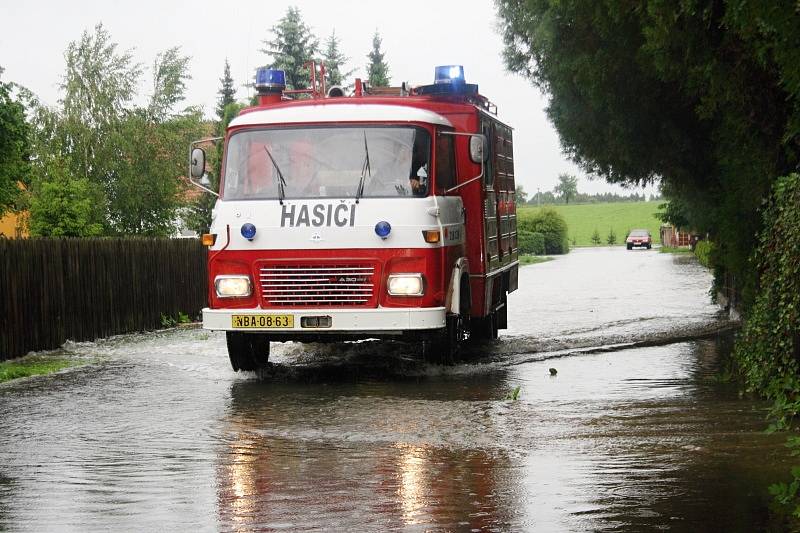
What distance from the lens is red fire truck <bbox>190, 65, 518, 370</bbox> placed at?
1274cm

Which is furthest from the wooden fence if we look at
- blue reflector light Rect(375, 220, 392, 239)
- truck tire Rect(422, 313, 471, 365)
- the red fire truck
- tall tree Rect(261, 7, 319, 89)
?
tall tree Rect(261, 7, 319, 89)

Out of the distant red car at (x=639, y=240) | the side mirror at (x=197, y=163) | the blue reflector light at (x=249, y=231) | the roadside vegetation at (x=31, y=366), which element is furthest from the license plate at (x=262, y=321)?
the distant red car at (x=639, y=240)

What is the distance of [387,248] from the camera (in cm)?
1273

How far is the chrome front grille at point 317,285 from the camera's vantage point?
12758 mm

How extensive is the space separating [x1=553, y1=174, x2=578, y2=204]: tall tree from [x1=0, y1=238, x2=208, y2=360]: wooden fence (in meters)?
166

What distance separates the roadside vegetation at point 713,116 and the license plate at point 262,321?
456cm

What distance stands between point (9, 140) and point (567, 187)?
5912 inches

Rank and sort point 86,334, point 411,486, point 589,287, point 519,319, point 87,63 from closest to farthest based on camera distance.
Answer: point 411,486 → point 86,334 → point 519,319 → point 589,287 → point 87,63

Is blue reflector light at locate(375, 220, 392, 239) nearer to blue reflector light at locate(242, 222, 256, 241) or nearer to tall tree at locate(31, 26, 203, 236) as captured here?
blue reflector light at locate(242, 222, 256, 241)

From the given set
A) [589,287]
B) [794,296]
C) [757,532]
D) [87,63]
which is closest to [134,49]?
[87,63]

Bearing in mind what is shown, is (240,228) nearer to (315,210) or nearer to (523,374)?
(315,210)

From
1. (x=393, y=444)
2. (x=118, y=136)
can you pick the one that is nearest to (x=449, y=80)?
(x=393, y=444)

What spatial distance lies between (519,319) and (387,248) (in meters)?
10.4

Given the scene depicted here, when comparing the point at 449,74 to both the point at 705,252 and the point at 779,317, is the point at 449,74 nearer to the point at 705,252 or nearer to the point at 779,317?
the point at 779,317
